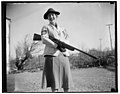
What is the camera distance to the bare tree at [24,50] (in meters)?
2.47

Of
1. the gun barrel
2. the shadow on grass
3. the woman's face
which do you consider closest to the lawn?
the shadow on grass

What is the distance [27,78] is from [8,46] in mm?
319

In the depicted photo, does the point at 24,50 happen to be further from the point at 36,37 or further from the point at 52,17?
the point at 52,17

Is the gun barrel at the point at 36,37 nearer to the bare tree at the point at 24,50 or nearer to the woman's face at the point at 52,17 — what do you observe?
the bare tree at the point at 24,50

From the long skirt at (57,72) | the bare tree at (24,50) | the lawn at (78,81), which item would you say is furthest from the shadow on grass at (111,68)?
the bare tree at (24,50)

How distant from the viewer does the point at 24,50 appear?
97.9 inches

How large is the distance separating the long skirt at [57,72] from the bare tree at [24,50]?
0.47ft

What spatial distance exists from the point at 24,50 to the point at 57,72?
0.34 meters

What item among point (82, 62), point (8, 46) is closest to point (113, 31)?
point (82, 62)

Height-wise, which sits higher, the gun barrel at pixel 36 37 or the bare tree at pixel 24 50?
the gun barrel at pixel 36 37

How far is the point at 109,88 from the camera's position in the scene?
2.48 m

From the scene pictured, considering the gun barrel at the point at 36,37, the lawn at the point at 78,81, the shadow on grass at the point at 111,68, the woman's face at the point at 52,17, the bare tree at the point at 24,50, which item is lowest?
the lawn at the point at 78,81

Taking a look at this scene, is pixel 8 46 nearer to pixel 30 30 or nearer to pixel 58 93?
pixel 30 30

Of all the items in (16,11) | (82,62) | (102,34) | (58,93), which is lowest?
(58,93)
